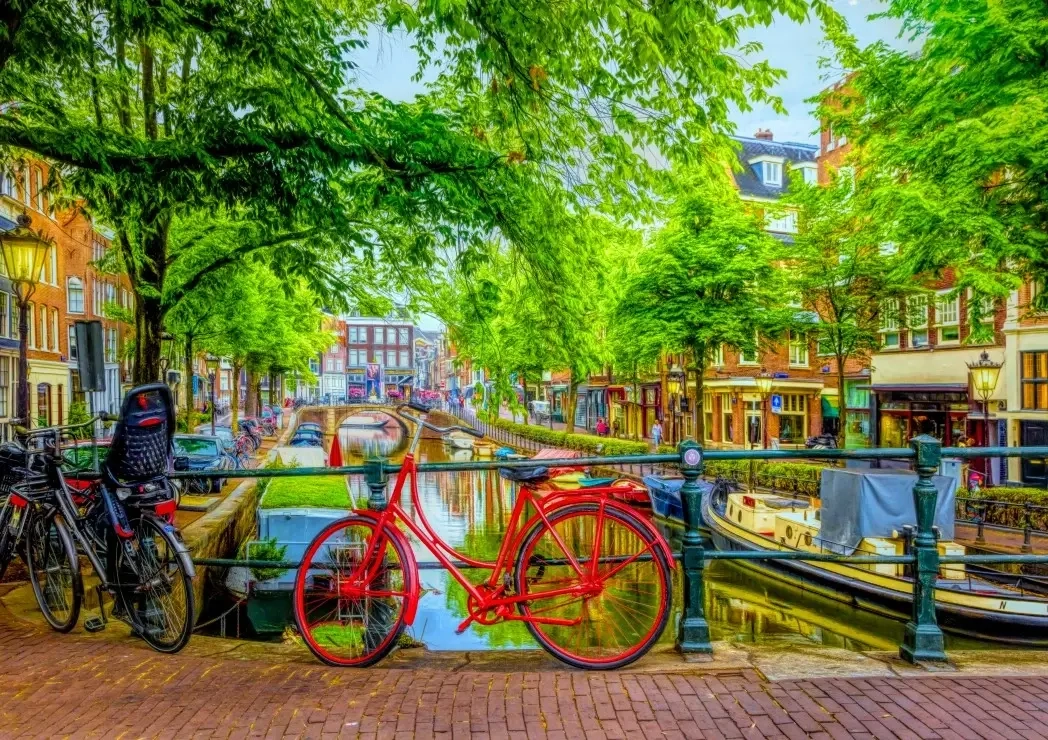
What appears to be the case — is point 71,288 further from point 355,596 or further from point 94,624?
point 355,596

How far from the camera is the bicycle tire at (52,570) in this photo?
448 cm

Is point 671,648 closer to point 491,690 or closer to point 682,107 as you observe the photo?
point 491,690

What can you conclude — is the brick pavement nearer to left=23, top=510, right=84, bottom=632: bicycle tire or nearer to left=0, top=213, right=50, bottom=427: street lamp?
left=23, top=510, right=84, bottom=632: bicycle tire

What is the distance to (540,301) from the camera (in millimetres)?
7223

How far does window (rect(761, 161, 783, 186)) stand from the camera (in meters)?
43.5

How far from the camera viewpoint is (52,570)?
4633 mm

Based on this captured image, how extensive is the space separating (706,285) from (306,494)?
14.3 metres

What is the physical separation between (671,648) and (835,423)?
36515 mm

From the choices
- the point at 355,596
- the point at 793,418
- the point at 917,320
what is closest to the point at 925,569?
the point at 355,596

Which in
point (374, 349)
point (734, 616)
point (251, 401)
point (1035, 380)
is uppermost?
point (374, 349)

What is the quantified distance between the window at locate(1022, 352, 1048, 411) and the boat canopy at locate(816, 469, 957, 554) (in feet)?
45.8

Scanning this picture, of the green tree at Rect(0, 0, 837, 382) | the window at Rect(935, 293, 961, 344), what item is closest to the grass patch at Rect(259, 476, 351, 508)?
the green tree at Rect(0, 0, 837, 382)

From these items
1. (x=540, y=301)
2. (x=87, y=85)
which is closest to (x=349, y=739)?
(x=540, y=301)

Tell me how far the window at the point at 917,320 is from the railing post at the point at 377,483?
23.0m
